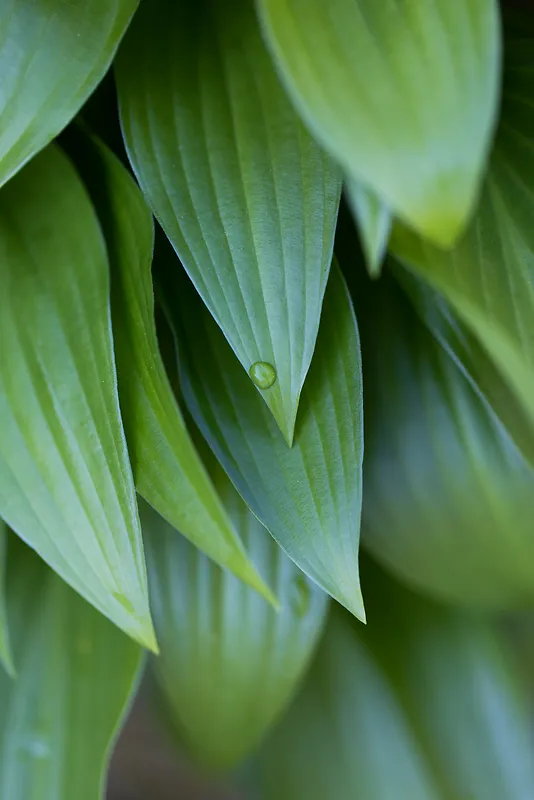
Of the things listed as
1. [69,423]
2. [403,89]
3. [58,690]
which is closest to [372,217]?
[403,89]

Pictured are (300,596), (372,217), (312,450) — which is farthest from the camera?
(300,596)

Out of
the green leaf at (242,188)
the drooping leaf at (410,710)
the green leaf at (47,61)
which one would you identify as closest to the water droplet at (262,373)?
the green leaf at (242,188)

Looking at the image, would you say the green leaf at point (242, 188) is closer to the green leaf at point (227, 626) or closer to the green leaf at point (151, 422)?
the green leaf at point (151, 422)

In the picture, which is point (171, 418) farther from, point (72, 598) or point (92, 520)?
point (72, 598)

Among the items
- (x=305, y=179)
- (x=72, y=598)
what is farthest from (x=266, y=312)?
(x=72, y=598)

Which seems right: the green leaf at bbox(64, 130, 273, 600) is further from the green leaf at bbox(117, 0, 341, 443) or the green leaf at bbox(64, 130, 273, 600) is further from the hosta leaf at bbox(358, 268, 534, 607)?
the hosta leaf at bbox(358, 268, 534, 607)

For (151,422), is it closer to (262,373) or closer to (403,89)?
(262,373)
